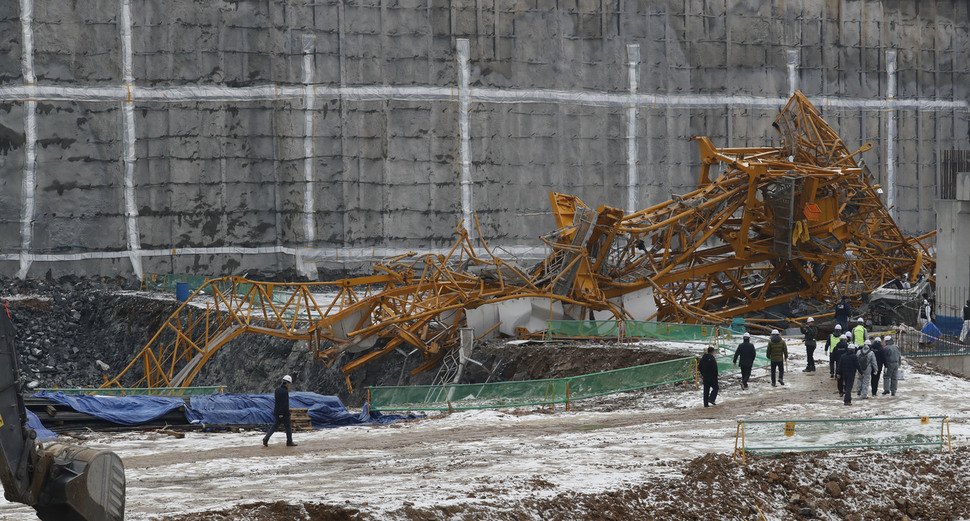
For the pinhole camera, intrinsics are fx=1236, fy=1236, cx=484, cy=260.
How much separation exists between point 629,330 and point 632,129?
23.4 metres

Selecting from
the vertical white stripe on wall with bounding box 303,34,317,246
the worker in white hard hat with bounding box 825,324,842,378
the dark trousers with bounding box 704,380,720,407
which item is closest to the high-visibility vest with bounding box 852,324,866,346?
the worker in white hard hat with bounding box 825,324,842,378

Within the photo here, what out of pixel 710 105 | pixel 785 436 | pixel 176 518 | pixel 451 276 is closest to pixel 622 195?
pixel 710 105

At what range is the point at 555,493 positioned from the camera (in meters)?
17.4

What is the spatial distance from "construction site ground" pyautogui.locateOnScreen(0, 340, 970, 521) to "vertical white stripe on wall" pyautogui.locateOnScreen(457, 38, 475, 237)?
27.0m

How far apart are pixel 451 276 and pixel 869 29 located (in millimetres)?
33498

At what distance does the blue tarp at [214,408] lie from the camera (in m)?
22.8

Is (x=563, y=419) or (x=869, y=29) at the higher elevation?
(x=869, y=29)

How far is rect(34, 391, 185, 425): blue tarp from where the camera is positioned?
74.2 ft

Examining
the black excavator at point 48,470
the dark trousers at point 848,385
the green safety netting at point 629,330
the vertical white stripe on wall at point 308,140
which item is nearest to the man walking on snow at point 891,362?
the dark trousers at point 848,385

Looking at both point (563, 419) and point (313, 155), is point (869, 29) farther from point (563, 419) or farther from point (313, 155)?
point (563, 419)

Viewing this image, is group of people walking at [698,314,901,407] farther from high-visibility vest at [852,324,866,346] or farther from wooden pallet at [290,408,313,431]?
wooden pallet at [290,408,313,431]

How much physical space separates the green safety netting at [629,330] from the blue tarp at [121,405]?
11531 millimetres

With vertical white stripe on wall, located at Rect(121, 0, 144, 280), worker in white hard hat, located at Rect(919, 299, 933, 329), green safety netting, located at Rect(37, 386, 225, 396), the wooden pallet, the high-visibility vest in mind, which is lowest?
the wooden pallet

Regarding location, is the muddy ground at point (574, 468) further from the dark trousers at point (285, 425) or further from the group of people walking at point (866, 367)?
the group of people walking at point (866, 367)
